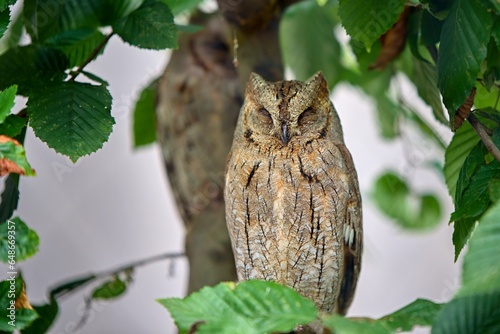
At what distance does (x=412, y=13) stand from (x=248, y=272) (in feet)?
2.06

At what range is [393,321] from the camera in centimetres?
85

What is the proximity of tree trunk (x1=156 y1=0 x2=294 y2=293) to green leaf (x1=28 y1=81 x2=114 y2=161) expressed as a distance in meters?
0.70

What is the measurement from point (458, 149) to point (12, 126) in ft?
2.55

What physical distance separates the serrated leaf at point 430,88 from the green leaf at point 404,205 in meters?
0.98

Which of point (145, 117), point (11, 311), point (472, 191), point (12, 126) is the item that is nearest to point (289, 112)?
point (472, 191)

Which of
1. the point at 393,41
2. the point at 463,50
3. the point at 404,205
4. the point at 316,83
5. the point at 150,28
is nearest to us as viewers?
the point at 463,50

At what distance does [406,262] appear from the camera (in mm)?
3799

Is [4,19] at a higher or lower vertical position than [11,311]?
higher

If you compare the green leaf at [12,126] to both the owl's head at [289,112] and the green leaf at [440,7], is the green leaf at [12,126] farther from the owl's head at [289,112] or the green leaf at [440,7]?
the green leaf at [440,7]

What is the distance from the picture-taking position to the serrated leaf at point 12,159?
0.84 metres

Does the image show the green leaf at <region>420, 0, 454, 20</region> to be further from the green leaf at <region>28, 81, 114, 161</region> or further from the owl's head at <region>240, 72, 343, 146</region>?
the green leaf at <region>28, 81, 114, 161</region>

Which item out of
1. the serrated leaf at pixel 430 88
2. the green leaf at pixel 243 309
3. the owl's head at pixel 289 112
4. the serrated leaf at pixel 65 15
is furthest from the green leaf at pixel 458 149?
the serrated leaf at pixel 65 15

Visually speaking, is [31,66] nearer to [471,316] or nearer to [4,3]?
[4,3]

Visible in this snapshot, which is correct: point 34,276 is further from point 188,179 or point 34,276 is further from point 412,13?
point 412,13
